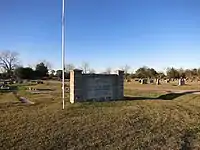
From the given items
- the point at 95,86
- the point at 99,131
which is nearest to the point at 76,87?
the point at 95,86

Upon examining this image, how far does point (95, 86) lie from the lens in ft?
57.5

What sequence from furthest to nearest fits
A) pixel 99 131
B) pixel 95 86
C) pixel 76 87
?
pixel 95 86
pixel 76 87
pixel 99 131

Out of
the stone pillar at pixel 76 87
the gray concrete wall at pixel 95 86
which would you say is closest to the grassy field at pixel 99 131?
the stone pillar at pixel 76 87

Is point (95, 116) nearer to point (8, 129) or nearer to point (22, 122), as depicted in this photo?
point (22, 122)

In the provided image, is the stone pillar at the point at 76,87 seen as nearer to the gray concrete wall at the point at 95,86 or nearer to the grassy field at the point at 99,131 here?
the gray concrete wall at the point at 95,86

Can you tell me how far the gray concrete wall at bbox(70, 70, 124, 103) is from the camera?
53.3ft

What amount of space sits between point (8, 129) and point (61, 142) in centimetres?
233

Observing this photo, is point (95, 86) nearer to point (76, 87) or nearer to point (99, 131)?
point (76, 87)

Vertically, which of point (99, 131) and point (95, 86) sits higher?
point (95, 86)

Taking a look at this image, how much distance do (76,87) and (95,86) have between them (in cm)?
174

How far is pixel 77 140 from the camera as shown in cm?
718

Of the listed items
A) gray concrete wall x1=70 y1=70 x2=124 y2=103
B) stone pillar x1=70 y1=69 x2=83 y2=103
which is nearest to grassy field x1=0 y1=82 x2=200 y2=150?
stone pillar x1=70 y1=69 x2=83 y2=103

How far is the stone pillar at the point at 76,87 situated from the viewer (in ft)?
52.8

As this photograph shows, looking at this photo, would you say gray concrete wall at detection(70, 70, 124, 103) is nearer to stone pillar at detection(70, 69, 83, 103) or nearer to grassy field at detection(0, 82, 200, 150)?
stone pillar at detection(70, 69, 83, 103)
